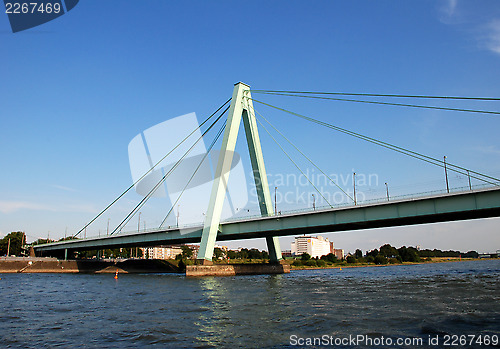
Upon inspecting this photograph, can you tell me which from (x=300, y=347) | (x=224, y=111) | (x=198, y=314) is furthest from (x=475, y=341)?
(x=224, y=111)

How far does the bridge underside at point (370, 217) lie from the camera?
3653cm

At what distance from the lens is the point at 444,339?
11273 millimetres

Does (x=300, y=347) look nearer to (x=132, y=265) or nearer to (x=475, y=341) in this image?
(x=475, y=341)

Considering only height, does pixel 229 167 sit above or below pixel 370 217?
above

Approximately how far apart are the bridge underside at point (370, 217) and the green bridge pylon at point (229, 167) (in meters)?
3.00

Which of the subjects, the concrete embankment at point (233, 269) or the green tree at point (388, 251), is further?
the green tree at point (388, 251)

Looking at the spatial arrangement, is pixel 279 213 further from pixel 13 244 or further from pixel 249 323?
pixel 13 244

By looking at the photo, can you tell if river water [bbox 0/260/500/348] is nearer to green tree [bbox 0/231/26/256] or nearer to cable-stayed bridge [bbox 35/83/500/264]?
cable-stayed bridge [bbox 35/83/500/264]

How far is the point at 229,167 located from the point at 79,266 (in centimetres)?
4782

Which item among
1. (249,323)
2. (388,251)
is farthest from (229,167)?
(388,251)

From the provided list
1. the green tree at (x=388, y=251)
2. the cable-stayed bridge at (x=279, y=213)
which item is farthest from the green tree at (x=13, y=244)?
the green tree at (x=388, y=251)

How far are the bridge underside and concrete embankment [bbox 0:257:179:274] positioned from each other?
21.9 m

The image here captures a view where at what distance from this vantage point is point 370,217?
138ft

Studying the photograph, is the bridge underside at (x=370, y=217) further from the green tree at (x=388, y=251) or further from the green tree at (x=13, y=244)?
the green tree at (x=388, y=251)
